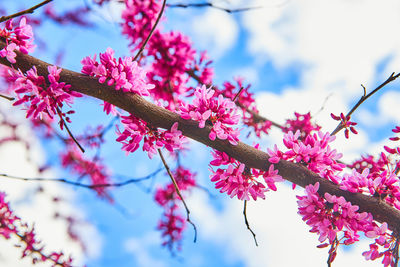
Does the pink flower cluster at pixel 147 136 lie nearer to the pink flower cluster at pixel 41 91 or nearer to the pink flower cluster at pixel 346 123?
the pink flower cluster at pixel 41 91

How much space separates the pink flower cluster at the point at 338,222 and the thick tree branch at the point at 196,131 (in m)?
0.07

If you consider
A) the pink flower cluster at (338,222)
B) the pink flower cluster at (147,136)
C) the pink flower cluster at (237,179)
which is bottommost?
the pink flower cluster at (338,222)

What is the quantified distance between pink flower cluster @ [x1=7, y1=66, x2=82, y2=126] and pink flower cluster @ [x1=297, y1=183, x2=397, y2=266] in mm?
1857

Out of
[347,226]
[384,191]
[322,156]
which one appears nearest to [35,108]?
[322,156]

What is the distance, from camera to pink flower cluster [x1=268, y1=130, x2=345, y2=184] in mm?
2057

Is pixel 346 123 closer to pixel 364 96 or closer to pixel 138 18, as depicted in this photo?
pixel 364 96

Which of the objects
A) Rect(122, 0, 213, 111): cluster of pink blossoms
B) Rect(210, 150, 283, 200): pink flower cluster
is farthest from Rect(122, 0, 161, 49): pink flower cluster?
Rect(210, 150, 283, 200): pink flower cluster

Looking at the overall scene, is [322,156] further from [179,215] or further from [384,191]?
[179,215]

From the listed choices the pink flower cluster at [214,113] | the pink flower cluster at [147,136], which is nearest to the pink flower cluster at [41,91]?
the pink flower cluster at [147,136]

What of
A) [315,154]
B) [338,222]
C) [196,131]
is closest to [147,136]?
[196,131]

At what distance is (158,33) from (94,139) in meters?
2.29

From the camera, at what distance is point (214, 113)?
2074 millimetres

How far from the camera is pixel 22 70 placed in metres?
2.08

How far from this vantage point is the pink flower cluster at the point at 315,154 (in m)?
2.06
